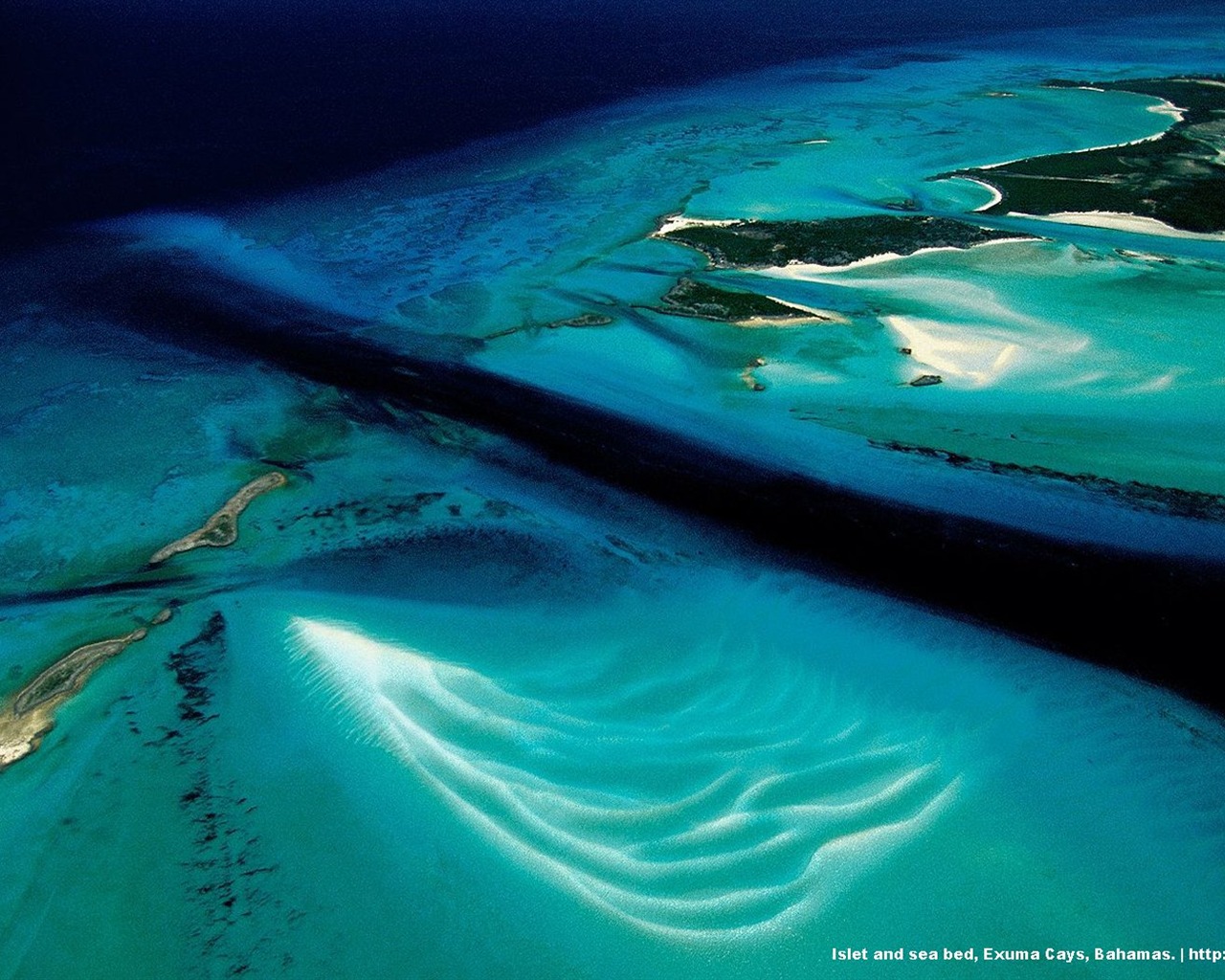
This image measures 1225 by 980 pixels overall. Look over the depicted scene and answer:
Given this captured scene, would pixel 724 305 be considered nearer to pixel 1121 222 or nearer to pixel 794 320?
pixel 794 320

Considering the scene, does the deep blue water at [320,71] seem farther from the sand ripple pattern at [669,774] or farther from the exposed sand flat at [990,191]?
the sand ripple pattern at [669,774]

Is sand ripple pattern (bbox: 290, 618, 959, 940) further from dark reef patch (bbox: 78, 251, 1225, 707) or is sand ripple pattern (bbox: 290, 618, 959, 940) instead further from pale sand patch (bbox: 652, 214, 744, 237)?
pale sand patch (bbox: 652, 214, 744, 237)

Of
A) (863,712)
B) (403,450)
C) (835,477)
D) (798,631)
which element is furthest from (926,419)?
(403,450)

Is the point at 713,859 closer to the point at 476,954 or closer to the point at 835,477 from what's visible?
the point at 476,954

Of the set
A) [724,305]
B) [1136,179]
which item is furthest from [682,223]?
[1136,179]

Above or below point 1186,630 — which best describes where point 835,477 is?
above
